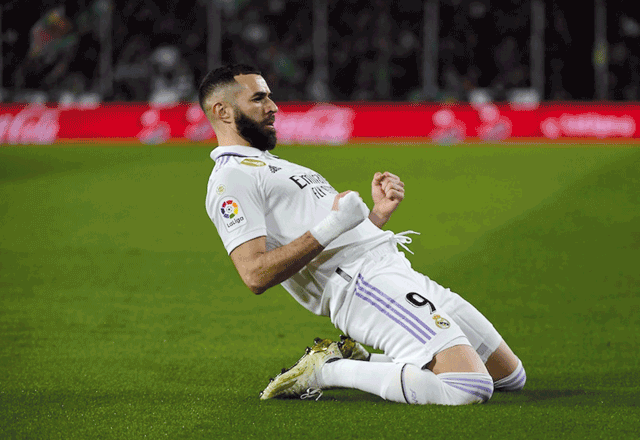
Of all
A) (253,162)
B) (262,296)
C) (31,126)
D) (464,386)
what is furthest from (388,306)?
(31,126)

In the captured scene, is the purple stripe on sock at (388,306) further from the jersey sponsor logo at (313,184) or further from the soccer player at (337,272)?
the jersey sponsor logo at (313,184)

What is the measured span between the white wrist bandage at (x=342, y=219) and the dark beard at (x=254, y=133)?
2.33 ft

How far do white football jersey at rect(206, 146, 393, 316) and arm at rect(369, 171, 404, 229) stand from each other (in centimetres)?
17

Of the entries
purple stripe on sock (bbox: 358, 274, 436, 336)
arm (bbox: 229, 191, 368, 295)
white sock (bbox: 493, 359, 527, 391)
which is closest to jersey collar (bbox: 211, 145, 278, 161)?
arm (bbox: 229, 191, 368, 295)

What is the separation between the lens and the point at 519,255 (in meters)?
10.5

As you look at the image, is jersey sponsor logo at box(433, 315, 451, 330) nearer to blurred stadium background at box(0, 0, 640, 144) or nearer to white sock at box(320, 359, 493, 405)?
white sock at box(320, 359, 493, 405)

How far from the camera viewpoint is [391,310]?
4738 millimetres

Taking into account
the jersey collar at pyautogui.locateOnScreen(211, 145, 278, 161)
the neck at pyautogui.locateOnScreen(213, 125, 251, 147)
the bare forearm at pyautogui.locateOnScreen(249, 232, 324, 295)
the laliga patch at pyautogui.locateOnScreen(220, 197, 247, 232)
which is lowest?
the bare forearm at pyautogui.locateOnScreen(249, 232, 324, 295)

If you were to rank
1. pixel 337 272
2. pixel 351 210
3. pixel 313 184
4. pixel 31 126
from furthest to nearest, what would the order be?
pixel 31 126 < pixel 313 184 < pixel 337 272 < pixel 351 210

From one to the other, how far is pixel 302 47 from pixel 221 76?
18631 millimetres

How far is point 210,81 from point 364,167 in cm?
1101

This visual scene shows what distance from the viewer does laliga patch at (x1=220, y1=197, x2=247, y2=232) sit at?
4.71 meters

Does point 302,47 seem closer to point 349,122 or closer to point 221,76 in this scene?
point 349,122

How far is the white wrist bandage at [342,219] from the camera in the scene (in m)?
4.46
